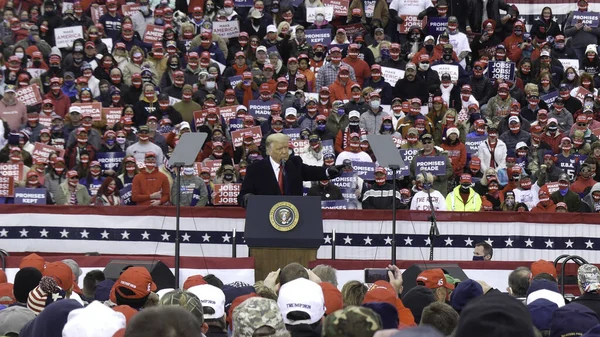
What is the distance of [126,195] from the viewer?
20.2 m

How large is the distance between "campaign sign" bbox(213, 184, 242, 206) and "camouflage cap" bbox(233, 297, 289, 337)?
12.9 metres

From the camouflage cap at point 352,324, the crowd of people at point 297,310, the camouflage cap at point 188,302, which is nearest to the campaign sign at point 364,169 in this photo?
the crowd of people at point 297,310

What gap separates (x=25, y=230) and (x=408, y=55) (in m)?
9.38

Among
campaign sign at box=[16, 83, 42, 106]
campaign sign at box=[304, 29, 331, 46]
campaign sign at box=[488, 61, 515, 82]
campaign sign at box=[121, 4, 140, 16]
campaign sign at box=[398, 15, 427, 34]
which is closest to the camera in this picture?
campaign sign at box=[16, 83, 42, 106]

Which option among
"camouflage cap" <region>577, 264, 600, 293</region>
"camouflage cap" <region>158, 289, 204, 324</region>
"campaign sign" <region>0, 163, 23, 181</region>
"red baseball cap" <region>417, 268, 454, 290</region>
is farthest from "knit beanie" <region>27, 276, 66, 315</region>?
"campaign sign" <region>0, 163, 23, 181</region>

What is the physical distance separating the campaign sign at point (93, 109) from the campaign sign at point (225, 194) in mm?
3780

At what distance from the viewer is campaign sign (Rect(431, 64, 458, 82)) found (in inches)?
956

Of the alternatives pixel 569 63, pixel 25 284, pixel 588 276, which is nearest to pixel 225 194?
pixel 569 63

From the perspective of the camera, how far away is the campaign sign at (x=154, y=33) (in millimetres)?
25547

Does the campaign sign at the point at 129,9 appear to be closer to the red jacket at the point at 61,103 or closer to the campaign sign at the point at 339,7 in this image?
the red jacket at the point at 61,103

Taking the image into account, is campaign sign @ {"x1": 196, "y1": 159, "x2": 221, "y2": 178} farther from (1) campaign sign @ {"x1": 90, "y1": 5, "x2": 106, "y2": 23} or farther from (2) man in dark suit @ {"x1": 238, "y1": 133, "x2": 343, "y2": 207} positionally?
(1) campaign sign @ {"x1": 90, "y1": 5, "x2": 106, "y2": 23}

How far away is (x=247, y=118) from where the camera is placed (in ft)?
72.2

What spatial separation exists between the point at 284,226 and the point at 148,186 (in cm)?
648

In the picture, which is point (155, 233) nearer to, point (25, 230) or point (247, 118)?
point (25, 230)
